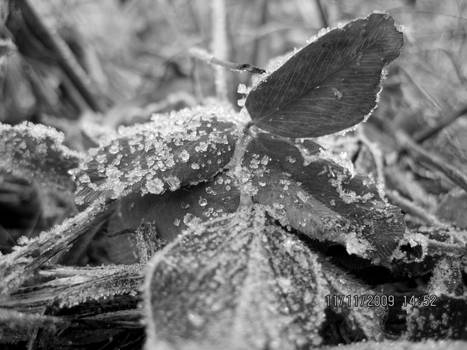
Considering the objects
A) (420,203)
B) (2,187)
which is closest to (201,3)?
(2,187)

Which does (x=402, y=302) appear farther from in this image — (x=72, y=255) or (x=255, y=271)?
(x=72, y=255)

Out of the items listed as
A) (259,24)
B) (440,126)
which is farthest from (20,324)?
(259,24)

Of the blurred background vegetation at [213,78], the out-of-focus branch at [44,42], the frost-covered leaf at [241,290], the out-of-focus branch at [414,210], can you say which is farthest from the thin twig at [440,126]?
the out-of-focus branch at [44,42]

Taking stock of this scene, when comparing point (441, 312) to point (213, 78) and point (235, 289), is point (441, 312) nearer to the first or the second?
point (235, 289)

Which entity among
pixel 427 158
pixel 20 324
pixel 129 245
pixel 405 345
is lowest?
pixel 405 345

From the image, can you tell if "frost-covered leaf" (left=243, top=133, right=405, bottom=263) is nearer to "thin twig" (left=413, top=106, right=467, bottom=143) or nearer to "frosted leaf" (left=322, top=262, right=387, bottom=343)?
"frosted leaf" (left=322, top=262, right=387, bottom=343)

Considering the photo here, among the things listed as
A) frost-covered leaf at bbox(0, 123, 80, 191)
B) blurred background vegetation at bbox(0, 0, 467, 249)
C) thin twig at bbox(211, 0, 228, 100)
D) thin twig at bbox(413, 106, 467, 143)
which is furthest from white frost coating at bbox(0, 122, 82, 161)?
thin twig at bbox(413, 106, 467, 143)

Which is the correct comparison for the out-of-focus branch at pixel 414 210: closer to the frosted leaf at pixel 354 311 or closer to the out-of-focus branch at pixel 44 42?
the frosted leaf at pixel 354 311
